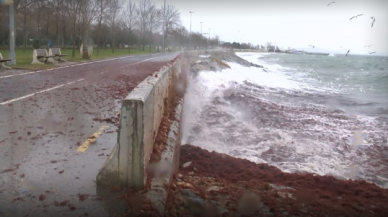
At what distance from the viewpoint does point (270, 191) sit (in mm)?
4684

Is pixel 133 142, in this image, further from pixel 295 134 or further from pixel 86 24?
pixel 86 24

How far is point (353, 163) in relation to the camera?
785 centimetres

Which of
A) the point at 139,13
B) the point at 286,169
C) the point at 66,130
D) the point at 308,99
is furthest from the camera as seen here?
the point at 139,13

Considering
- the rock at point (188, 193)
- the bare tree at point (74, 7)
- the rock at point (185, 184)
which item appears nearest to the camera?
the rock at point (188, 193)

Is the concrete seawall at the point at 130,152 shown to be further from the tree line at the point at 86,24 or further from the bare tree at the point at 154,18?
the bare tree at the point at 154,18

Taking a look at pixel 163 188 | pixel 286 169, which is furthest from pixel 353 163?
pixel 163 188

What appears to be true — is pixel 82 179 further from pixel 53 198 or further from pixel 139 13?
pixel 139 13

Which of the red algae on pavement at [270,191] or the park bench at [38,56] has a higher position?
the park bench at [38,56]

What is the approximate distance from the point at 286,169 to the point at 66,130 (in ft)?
14.5

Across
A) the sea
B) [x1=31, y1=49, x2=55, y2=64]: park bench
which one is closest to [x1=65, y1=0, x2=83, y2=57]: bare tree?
[x1=31, y1=49, x2=55, y2=64]: park bench

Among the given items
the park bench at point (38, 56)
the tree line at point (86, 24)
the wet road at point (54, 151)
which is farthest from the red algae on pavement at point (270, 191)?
the tree line at point (86, 24)

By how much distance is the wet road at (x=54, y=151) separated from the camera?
11.9ft

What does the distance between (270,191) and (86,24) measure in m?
38.6

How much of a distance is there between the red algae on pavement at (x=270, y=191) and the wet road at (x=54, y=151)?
3.51 ft
